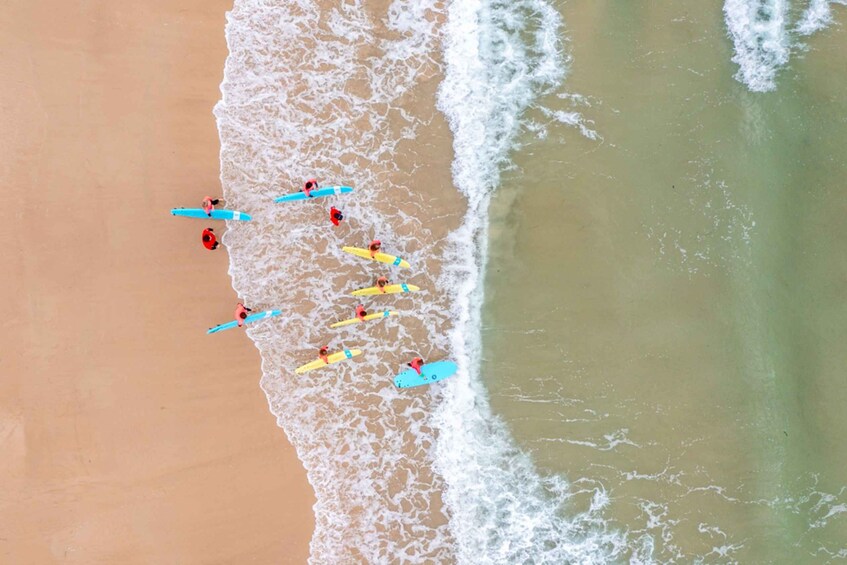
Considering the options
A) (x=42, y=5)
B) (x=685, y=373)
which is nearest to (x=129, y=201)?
(x=42, y=5)

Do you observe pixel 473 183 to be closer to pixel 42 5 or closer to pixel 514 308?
pixel 514 308

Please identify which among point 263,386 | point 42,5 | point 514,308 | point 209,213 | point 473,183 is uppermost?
point 42,5

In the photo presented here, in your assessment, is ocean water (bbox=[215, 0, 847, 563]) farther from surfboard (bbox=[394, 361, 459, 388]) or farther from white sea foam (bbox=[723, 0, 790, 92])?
surfboard (bbox=[394, 361, 459, 388])

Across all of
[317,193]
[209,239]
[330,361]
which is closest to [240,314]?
[209,239]

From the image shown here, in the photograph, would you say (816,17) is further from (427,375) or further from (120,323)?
(120,323)

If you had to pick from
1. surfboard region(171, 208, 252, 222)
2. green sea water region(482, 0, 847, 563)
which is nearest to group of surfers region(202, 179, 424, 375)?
surfboard region(171, 208, 252, 222)
